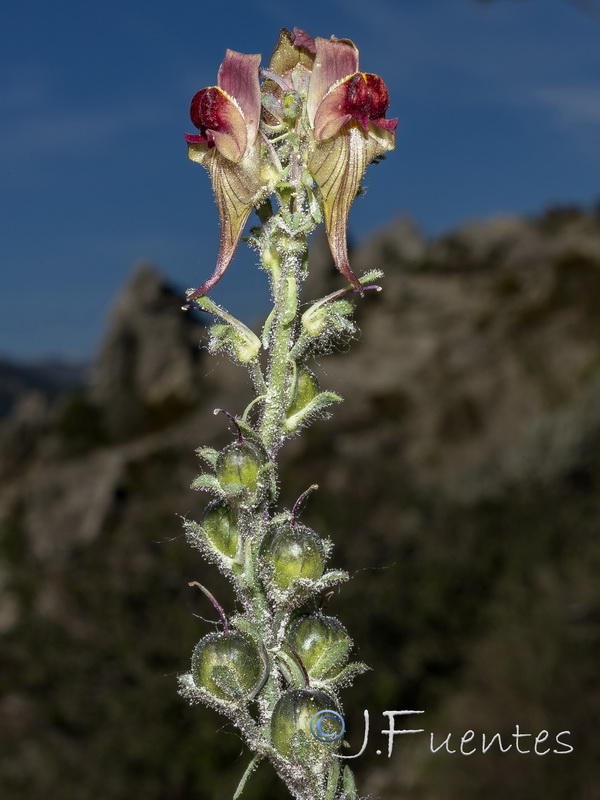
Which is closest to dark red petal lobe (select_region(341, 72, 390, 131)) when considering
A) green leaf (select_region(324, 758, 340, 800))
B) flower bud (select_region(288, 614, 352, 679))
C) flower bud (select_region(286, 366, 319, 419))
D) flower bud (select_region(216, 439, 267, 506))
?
flower bud (select_region(286, 366, 319, 419))

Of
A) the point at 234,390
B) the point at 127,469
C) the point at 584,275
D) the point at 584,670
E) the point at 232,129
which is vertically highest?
the point at 584,275

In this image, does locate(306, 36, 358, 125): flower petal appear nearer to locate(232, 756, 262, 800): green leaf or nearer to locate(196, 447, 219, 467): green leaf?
locate(196, 447, 219, 467): green leaf

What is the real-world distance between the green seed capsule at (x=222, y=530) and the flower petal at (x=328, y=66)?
3.24ft

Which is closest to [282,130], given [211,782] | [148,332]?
[211,782]

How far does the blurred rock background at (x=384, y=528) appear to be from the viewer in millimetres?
9234

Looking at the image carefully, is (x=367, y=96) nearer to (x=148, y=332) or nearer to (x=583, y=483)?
(x=583, y=483)

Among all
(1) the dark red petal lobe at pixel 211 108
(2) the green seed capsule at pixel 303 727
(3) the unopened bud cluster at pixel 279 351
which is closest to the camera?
(2) the green seed capsule at pixel 303 727

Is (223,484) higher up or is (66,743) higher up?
(66,743)

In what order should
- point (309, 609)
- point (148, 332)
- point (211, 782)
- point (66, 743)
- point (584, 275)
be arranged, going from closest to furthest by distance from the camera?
point (309, 609) → point (211, 782) → point (66, 743) → point (584, 275) → point (148, 332)

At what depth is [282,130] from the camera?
1.95 m

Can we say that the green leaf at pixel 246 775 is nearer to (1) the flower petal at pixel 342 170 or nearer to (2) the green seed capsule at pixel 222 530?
(2) the green seed capsule at pixel 222 530

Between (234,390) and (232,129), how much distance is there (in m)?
14.4

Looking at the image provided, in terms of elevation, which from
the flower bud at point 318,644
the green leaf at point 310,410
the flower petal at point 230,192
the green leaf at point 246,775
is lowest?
the green leaf at point 246,775

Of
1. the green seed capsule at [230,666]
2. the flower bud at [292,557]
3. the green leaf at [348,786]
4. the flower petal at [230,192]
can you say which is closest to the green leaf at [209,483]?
the flower bud at [292,557]
